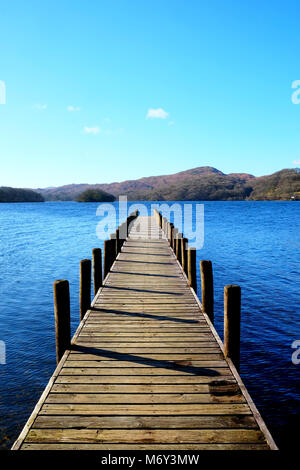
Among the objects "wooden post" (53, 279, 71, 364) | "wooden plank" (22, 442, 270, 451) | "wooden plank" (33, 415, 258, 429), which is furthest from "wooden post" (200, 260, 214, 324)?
"wooden plank" (22, 442, 270, 451)

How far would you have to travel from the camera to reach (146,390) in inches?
180

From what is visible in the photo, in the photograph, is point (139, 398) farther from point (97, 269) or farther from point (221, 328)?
point (221, 328)

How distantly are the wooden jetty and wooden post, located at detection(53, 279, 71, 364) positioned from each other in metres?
0.11

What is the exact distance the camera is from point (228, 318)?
568 cm

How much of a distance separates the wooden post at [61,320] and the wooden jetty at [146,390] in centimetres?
11

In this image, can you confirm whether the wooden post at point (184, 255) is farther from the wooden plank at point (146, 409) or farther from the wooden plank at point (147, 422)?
the wooden plank at point (147, 422)

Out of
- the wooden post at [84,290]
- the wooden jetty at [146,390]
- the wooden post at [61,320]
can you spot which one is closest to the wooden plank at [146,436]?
the wooden jetty at [146,390]

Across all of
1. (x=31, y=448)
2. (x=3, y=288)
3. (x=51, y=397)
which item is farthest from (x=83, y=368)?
(x=3, y=288)

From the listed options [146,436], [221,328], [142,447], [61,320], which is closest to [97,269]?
[61,320]

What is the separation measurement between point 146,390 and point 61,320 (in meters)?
2.11

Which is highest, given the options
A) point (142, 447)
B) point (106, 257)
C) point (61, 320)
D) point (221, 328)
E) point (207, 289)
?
point (106, 257)

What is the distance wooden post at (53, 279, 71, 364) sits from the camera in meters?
5.82
